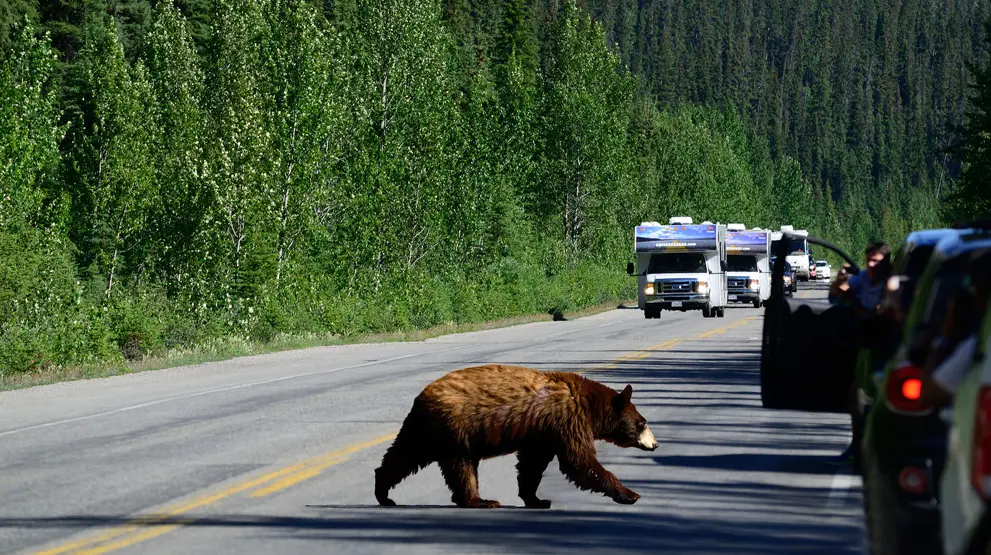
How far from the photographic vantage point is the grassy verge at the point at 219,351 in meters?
24.4

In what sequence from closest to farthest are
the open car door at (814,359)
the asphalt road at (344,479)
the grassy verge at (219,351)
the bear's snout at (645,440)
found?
the asphalt road at (344,479) → the bear's snout at (645,440) → the open car door at (814,359) → the grassy verge at (219,351)

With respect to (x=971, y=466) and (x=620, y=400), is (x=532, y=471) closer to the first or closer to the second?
(x=620, y=400)

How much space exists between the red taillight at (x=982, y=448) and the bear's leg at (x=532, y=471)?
553cm

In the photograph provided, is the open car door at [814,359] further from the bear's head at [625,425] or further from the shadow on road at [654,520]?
the bear's head at [625,425]

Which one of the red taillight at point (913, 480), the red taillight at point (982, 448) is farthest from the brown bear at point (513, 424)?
the red taillight at point (982, 448)

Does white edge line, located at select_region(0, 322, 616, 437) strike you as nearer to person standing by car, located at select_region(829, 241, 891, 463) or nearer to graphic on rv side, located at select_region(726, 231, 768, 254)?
person standing by car, located at select_region(829, 241, 891, 463)

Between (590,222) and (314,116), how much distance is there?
3147 centimetres

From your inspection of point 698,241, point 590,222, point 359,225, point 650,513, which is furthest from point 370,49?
point 650,513

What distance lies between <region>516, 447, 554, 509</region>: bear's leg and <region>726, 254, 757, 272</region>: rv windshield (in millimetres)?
47764

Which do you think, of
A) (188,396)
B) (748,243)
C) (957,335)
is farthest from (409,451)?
(748,243)

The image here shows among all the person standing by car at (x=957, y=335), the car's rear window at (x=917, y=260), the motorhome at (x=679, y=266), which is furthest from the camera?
the motorhome at (x=679, y=266)

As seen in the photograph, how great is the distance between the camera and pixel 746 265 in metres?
57.7

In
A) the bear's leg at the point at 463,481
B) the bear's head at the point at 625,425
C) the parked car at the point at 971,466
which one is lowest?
the bear's leg at the point at 463,481

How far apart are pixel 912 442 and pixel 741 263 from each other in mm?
52010
